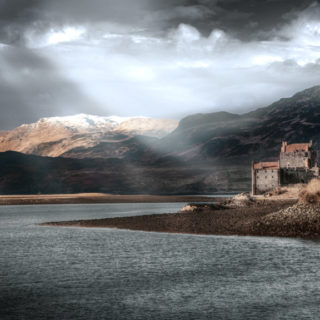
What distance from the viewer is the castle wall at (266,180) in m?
126

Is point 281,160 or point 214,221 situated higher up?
point 281,160

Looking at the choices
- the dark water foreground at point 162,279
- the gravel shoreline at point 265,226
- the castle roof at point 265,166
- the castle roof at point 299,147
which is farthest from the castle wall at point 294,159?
the dark water foreground at point 162,279

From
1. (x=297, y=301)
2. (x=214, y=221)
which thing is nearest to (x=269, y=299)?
(x=297, y=301)

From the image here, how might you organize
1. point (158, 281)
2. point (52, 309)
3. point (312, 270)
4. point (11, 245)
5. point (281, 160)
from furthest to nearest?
point (281, 160) < point (11, 245) < point (312, 270) < point (158, 281) < point (52, 309)

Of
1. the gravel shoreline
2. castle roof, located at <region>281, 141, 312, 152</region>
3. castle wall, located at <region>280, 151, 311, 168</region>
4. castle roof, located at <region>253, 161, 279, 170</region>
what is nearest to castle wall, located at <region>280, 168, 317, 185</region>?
castle roof, located at <region>253, 161, 279, 170</region>

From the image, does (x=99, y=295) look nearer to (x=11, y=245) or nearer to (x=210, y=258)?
(x=210, y=258)

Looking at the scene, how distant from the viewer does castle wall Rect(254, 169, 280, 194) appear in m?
126

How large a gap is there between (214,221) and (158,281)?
37847 millimetres

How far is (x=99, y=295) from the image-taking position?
2380cm

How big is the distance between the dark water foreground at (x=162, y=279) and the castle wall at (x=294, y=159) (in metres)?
93.5

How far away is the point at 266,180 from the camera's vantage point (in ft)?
419

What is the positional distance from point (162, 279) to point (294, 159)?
11542 centimetres

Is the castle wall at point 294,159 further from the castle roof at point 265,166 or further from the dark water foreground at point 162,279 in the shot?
the dark water foreground at point 162,279

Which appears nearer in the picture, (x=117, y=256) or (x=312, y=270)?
(x=312, y=270)
